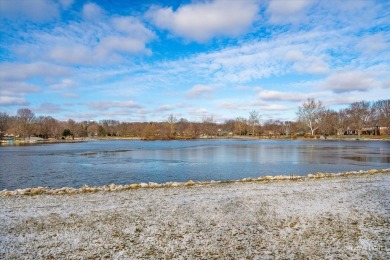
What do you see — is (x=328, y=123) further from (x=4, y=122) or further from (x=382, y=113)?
(x=4, y=122)

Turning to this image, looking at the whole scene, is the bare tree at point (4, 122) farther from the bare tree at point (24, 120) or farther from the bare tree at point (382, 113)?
the bare tree at point (382, 113)

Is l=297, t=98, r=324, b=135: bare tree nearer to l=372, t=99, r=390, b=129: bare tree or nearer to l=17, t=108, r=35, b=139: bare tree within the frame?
l=372, t=99, r=390, b=129: bare tree

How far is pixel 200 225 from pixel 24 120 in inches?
3847

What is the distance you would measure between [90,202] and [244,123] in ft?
401

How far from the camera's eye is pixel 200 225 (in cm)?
710

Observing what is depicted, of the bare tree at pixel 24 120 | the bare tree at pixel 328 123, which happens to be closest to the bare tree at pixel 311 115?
the bare tree at pixel 328 123

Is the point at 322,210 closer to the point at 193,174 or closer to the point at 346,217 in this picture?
the point at 346,217

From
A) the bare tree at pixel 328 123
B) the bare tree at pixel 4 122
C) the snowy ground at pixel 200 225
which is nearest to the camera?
the snowy ground at pixel 200 225

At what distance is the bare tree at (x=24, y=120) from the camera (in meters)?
88.2

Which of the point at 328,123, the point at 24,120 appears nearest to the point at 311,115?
the point at 328,123

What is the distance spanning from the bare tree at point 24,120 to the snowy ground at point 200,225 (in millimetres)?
89151

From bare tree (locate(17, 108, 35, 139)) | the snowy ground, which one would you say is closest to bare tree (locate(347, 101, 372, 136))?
the snowy ground

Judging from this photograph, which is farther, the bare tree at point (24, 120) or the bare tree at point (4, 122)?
the bare tree at point (4, 122)

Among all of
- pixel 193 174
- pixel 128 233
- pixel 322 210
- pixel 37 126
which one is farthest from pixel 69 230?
pixel 37 126
